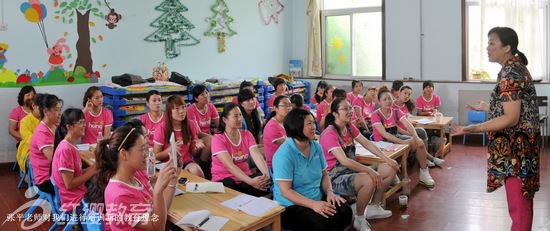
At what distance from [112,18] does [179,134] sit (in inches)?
129

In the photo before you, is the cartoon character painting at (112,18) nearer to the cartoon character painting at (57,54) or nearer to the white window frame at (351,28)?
the cartoon character painting at (57,54)

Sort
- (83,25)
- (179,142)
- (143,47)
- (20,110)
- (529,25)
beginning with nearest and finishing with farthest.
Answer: (179,142)
(20,110)
(83,25)
(143,47)
(529,25)

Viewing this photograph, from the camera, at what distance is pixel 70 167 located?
3.37 metres

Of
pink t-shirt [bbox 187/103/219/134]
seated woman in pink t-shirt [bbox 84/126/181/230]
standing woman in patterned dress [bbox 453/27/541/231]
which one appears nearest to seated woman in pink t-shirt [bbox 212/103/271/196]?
seated woman in pink t-shirt [bbox 84/126/181/230]

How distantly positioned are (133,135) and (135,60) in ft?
17.1

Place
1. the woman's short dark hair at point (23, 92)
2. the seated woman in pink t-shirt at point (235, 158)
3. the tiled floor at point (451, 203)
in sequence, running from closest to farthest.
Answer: the seated woman in pink t-shirt at point (235, 158), the tiled floor at point (451, 203), the woman's short dark hair at point (23, 92)

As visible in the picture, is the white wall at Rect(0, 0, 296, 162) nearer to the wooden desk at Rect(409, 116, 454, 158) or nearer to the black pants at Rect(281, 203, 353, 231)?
the wooden desk at Rect(409, 116, 454, 158)

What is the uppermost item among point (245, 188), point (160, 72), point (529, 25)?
point (529, 25)

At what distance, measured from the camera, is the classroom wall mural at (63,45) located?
6395mm

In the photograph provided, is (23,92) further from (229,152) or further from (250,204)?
(250,204)

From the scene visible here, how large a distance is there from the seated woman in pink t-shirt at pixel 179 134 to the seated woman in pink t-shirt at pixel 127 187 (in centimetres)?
175

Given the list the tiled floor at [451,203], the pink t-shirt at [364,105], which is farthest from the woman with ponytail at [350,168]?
the pink t-shirt at [364,105]

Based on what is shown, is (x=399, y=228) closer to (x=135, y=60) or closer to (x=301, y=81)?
(x=135, y=60)

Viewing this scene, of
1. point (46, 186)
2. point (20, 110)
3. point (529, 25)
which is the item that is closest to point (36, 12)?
point (20, 110)
